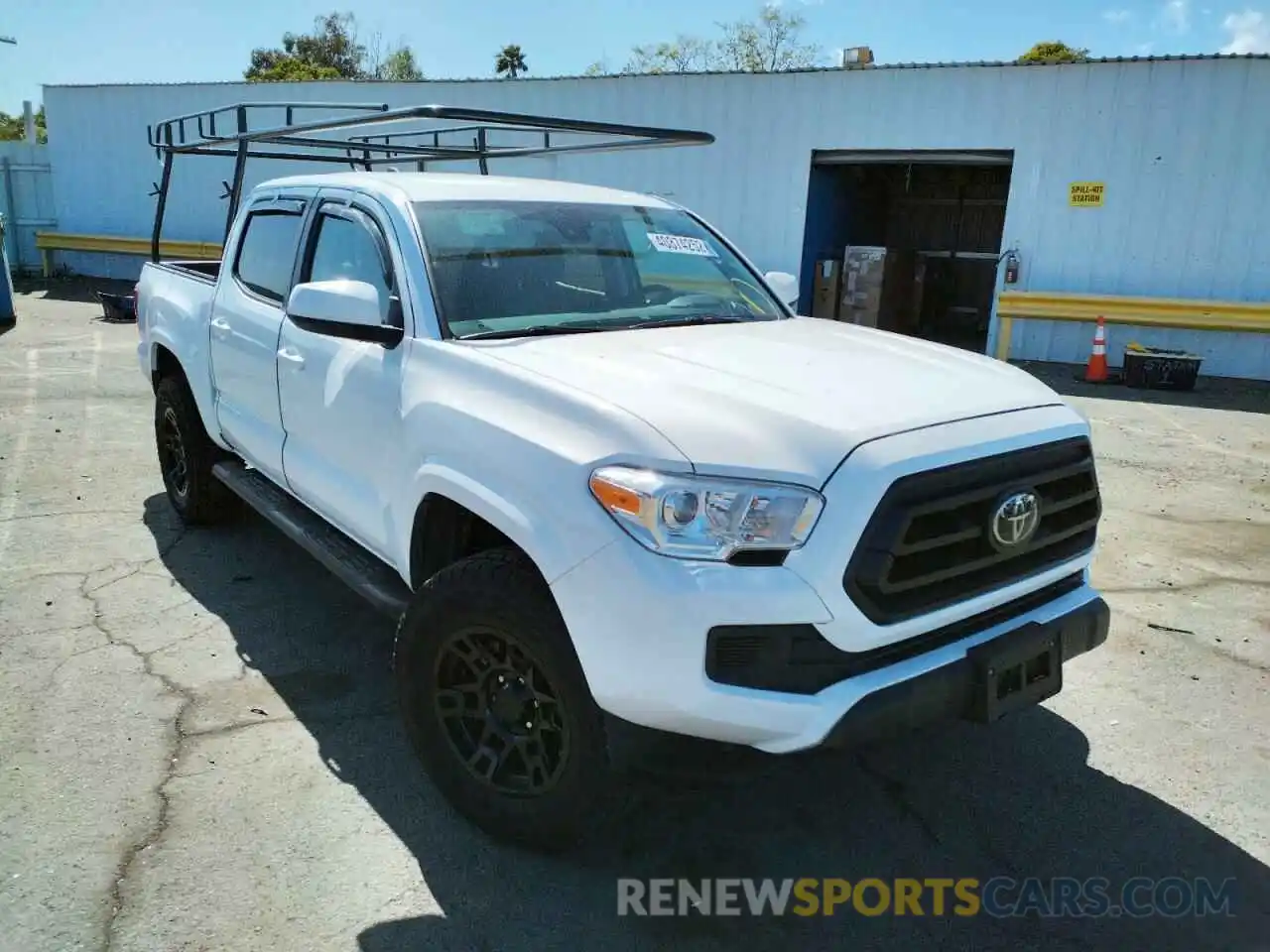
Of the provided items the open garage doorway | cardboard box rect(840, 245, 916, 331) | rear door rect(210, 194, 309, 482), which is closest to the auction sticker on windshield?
rear door rect(210, 194, 309, 482)

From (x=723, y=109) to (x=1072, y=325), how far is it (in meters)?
5.79

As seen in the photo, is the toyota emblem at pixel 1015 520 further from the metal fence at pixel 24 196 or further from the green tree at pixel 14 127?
the green tree at pixel 14 127

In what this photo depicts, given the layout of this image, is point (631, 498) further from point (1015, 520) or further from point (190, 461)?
point (190, 461)

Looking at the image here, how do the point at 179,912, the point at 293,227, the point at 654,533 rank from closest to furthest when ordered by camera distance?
the point at 654,533, the point at 179,912, the point at 293,227

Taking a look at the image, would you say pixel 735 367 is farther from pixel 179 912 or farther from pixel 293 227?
pixel 293 227

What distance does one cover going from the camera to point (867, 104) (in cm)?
1308

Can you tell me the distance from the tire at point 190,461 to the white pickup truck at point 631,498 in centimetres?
158

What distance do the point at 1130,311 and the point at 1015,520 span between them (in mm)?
11107

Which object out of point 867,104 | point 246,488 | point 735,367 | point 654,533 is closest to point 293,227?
point 246,488

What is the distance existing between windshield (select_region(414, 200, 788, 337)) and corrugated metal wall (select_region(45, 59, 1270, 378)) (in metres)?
10.00

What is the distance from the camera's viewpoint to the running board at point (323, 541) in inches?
129

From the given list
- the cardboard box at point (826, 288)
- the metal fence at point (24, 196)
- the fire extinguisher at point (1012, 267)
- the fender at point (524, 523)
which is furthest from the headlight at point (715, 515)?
the metal fence at point (24, 196)

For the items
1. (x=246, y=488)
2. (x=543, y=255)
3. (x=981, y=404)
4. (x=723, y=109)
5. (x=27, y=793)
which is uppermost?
(x=723, y=109)

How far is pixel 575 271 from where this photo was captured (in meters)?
3.57
